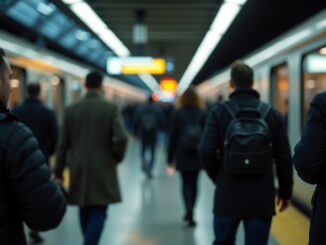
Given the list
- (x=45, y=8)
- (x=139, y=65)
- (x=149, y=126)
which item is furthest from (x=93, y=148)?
(x=139, y=65)

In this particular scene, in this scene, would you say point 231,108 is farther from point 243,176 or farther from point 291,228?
point 291,228

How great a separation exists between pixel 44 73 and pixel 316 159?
8448 millimetres

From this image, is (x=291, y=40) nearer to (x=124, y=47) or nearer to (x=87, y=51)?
(x=124, y=47)

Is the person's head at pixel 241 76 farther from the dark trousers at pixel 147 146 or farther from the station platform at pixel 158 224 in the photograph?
the dark trousers at pixel 147 146

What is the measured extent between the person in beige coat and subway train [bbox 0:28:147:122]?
355cm

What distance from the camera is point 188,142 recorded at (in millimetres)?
6188

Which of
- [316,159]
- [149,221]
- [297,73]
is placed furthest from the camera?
[297,73]

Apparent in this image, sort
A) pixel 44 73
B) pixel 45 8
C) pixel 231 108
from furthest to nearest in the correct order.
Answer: pixel 45 8 < pixel 44 73 < pixel 231 108

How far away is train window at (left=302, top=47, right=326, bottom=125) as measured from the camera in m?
6.25

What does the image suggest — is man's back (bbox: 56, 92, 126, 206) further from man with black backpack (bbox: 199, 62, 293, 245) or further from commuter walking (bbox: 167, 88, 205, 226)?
commuter walking (bbox: 167, 88, 205, 226)

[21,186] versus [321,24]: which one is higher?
[321,24]

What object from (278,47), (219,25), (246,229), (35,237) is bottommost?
(35,237)

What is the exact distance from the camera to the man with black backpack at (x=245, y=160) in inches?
130

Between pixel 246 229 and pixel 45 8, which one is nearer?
pixel 246 229
